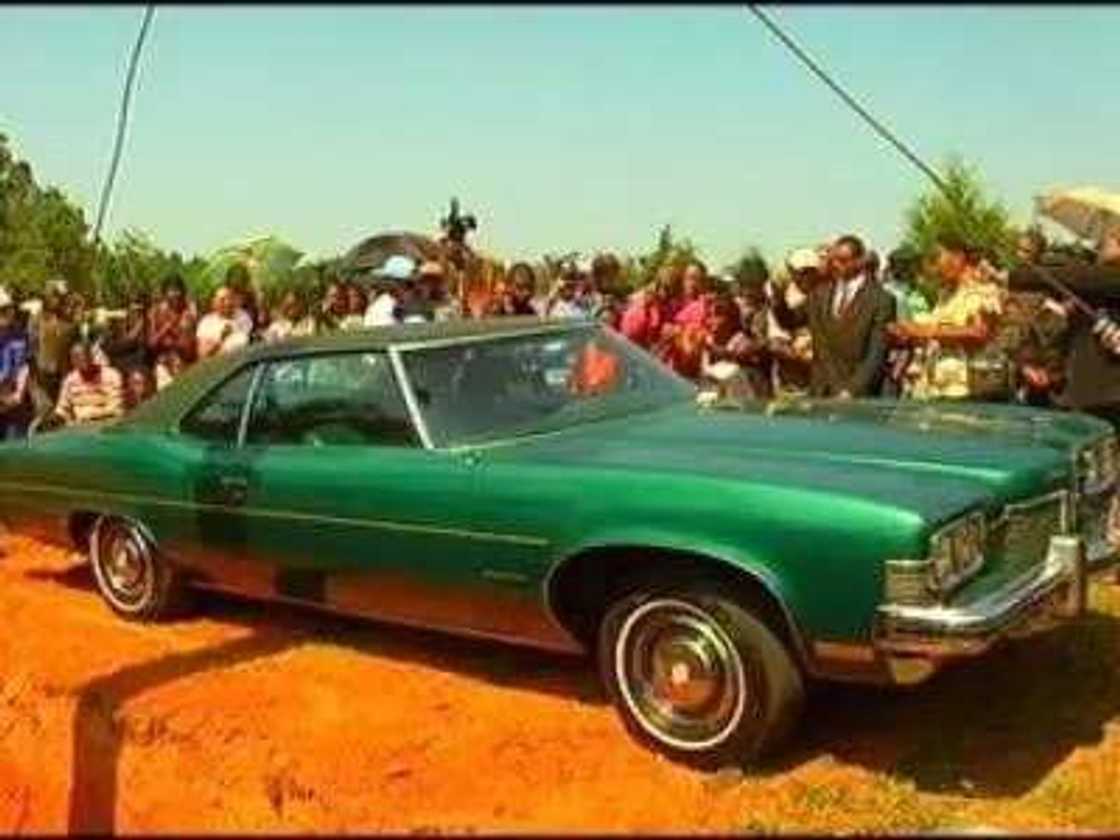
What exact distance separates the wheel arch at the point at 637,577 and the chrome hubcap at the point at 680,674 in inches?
5.6

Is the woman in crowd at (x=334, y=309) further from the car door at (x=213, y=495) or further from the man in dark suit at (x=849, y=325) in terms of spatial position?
the car door at (x=213, y=495)

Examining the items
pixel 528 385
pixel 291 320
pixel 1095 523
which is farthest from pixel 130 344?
pixel 1095 523

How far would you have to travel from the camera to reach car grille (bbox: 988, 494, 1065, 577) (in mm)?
5711

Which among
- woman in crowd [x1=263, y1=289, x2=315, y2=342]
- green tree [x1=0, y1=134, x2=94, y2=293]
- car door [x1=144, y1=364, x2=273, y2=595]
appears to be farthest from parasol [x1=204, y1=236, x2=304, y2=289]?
car door [x1=144, y1=364, x2=273, y2=595]

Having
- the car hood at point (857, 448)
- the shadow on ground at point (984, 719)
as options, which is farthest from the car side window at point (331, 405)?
the shadow on ground at point (984, 719)

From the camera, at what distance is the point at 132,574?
26.8 feet

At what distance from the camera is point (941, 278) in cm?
1000

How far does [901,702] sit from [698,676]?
113 cm

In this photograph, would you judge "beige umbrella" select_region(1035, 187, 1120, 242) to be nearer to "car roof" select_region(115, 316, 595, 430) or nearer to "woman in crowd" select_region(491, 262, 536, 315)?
"woman in crowd" select_region(491, 262, 536, 315)

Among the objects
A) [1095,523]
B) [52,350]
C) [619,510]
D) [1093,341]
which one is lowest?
[1095,523]

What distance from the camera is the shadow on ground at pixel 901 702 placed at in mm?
5930

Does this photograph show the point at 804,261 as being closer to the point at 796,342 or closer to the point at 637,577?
the point at 796,342

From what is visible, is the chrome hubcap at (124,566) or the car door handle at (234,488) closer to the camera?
the car door handle at (234,488)

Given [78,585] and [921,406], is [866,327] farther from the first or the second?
[78,585]
